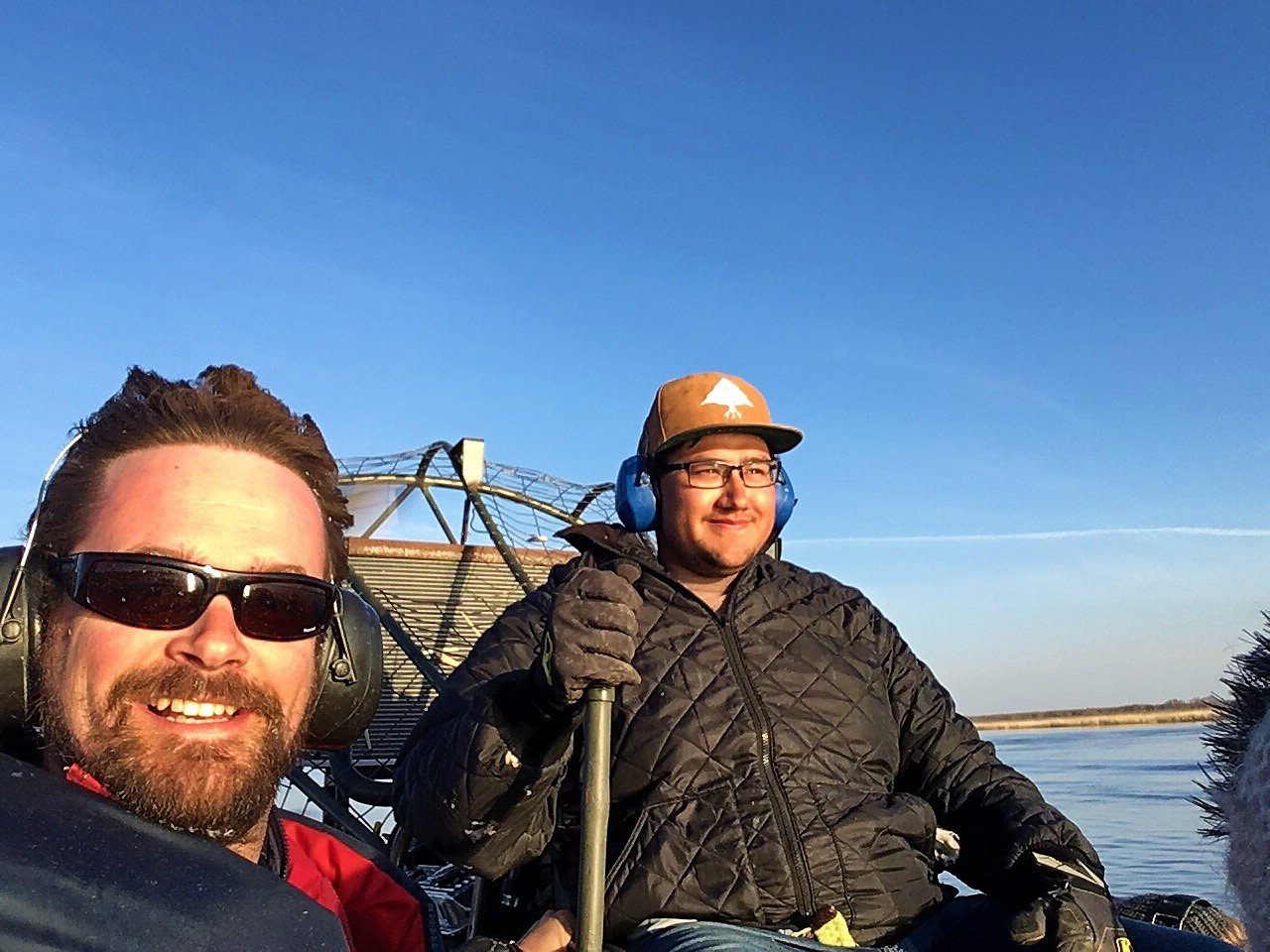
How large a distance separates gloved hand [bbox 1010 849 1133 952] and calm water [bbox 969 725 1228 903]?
13.7 inches

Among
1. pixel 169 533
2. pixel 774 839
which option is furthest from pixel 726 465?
pixel 169 533

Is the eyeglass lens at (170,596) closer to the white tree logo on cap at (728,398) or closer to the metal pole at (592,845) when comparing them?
the metal pole at (592,845)

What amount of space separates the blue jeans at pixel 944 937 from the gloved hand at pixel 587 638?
586 mm

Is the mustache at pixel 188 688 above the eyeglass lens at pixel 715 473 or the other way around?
the other way around

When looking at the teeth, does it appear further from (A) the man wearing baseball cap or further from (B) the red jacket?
(A) the man wearing baseball cap

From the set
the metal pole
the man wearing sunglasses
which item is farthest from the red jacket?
the metal pole

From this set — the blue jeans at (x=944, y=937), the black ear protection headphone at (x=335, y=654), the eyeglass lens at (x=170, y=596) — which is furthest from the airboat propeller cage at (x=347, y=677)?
the blue jeans at (x=944, y=937)

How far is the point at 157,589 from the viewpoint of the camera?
4.70 ft

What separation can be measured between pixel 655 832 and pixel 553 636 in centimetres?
73

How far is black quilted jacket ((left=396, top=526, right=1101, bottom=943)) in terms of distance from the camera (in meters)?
2.37

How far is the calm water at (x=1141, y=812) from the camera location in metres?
6.26

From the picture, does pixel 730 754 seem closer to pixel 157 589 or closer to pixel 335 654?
pixel 335 654

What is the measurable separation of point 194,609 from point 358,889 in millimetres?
678

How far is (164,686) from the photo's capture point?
1.41 meters
